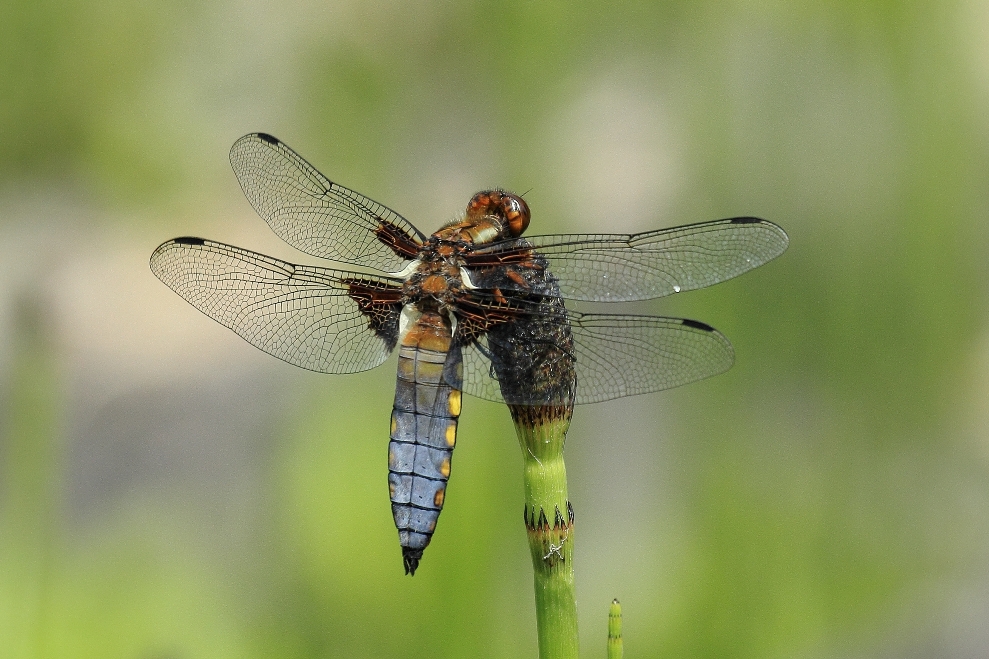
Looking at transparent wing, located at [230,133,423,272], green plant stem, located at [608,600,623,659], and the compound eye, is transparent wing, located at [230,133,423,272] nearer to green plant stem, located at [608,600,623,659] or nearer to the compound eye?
the compound eye

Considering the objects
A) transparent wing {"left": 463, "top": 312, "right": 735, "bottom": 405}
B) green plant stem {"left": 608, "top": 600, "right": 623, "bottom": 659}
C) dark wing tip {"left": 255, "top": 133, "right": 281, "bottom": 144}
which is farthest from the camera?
dark wing tip {"left": 255, "top": 133, "right": 281, "bottom": 144}

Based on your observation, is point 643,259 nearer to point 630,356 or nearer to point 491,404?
point 630,356

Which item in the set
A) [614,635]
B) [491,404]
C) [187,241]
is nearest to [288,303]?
[187,241]

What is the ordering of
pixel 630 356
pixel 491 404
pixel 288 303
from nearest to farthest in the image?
pixel 630 356 → pixel 288 303 → pixel 491 404

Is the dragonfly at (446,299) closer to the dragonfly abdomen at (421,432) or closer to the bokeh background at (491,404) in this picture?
the dragonfly abdomen at (421,432)

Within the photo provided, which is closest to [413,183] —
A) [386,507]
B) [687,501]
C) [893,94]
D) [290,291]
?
[290,291]

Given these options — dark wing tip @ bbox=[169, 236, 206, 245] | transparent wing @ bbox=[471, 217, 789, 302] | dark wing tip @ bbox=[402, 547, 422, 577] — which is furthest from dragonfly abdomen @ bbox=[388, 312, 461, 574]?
dark wing tip @ bbox=[169, 236, 206, 245]
